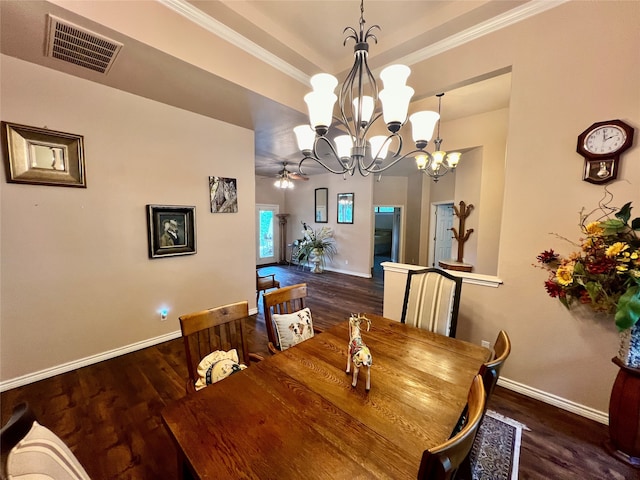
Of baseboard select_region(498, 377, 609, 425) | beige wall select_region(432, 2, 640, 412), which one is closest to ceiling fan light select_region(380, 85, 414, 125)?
beige wall select_region(432, 2, 640, 412)

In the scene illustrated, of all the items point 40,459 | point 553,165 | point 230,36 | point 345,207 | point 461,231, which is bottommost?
point 40,459

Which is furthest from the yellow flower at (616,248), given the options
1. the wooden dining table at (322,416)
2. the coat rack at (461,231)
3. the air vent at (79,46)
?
the air vent at (79,46)

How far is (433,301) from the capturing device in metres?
2.10

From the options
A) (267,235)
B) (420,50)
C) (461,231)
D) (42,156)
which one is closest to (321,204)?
(267,235)

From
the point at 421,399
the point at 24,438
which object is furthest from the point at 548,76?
the point at 24,438

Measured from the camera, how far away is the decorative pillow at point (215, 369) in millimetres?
1407

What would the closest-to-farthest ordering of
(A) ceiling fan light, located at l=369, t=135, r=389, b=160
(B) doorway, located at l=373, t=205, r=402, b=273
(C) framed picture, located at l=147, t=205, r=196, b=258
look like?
(A) ceiling fan light, located at l=369, t=135, r=389, b=160 < (C) framed picture, located at l=147, t=205, r=196, b=258 < (B) doorway, located at l=373, t=205, r=402, b=273

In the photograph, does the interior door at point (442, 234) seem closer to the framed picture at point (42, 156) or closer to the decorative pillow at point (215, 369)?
the decorative pillow at point (215, 369)

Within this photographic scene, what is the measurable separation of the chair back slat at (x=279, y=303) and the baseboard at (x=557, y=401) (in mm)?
2007

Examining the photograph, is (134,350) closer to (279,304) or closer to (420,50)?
(279,304)

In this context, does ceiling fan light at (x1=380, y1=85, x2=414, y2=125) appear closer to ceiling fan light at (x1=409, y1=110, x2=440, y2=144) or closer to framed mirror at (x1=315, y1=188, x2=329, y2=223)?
ceiling fan light at (x1=409, y1=110, x2=440, y2=144)

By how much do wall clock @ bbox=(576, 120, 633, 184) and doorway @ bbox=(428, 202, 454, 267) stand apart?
4390 mm

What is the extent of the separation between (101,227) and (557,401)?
4415 mm

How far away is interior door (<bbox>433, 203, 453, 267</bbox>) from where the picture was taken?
6227mm
